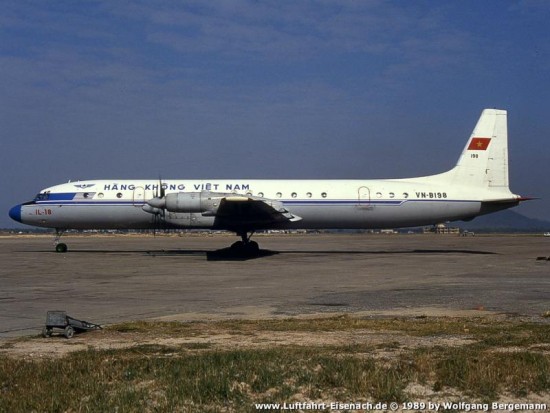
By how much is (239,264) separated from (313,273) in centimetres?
533

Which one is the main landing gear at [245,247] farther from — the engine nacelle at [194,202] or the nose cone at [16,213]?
the nose cone at [16,213]

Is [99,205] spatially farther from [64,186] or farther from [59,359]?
[59,359]

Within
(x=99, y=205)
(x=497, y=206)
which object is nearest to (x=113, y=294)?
(x=99, y=205)

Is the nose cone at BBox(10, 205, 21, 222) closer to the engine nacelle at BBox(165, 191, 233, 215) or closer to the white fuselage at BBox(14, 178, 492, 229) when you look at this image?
the white fuselage at BBox(14, 178, 492, 229)

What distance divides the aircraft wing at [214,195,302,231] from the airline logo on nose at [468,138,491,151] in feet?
34.3

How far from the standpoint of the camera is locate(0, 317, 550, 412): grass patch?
258 inches

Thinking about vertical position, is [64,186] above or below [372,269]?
above

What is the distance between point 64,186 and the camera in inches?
1423

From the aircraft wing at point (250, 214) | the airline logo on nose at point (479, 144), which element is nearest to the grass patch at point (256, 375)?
the aircraft wing at point (250, 214)

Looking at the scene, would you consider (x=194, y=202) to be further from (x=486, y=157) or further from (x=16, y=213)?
(x=486, y=157)

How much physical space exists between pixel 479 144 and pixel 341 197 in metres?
8.36

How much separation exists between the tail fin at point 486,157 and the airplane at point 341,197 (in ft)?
0.18

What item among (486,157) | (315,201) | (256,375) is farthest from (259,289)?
(486,157)

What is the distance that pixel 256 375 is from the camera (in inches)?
285
